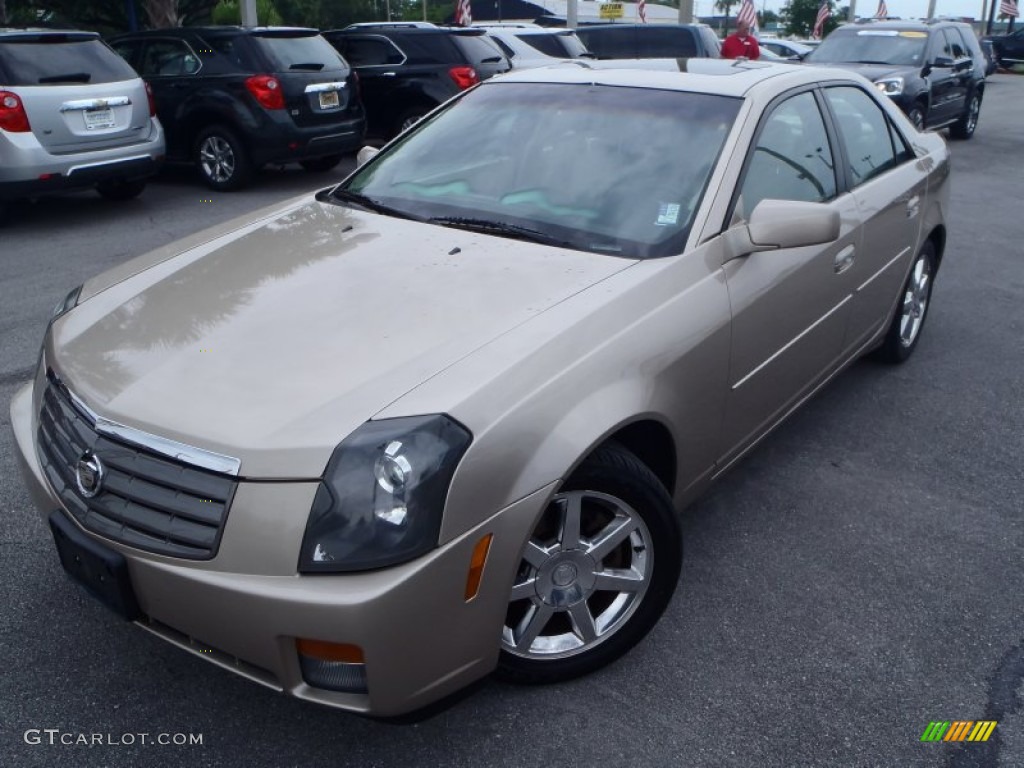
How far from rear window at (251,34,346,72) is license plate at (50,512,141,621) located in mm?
8117

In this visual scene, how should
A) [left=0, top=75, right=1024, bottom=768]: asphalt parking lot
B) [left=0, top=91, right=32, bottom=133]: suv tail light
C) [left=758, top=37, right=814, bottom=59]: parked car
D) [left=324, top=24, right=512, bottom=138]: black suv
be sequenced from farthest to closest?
[left=758, top=37, right=814, bottom=59]: parked car → [left=324, top=24, right=512, bottom=138]: black suv → [left=0, top=91, right=32, bottom=133]: suv tail light → [left=0, top=75, right=1024, bottom=768]: asphalt parking lot

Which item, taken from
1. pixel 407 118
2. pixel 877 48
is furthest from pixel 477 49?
pixel 877 48

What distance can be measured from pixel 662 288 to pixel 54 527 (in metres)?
1.80

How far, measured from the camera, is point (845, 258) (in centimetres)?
384

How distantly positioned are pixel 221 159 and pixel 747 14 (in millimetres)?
12821

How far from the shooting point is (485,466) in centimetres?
221

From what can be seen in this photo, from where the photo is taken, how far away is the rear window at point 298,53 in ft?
31.8

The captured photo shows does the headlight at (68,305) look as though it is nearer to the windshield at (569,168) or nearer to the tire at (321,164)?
the windshield at (569,168)

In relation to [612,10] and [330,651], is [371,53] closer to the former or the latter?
A: [330,651]

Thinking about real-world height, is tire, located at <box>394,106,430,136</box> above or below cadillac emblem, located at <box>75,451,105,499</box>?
below

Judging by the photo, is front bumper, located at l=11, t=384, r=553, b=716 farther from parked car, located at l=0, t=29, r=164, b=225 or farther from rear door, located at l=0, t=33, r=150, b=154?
rear door, located at l=0, t=33, r=150, b=154

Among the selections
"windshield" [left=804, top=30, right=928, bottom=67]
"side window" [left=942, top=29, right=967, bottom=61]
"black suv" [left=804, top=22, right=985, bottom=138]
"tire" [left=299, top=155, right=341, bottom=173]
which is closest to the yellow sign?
"side window" [left=942, top=29, right=967, bottom=61]

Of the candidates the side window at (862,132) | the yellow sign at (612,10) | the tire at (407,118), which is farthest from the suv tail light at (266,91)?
the yellow sign at (612,10)

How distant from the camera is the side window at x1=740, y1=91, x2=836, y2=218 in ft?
A: 11.0
